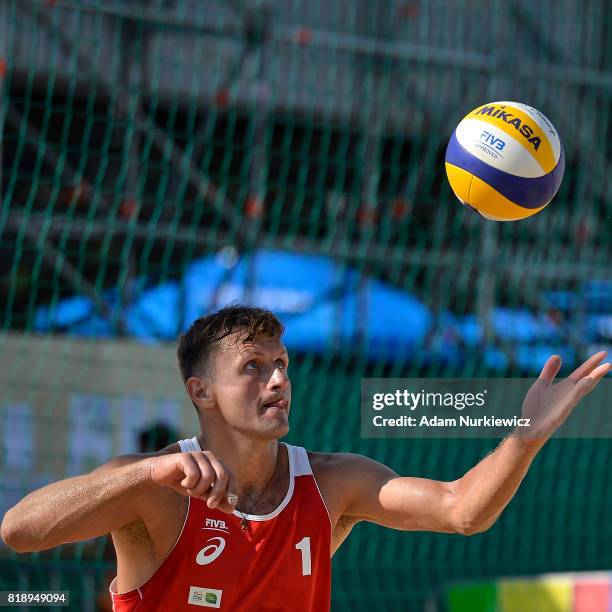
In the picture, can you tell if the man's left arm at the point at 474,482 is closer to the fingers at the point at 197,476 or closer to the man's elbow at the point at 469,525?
the man's elbow at the point at 469,525

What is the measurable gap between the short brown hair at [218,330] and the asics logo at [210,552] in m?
→ 0.50

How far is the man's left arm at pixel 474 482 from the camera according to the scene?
313 centimetres

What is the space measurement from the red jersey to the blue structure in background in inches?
163

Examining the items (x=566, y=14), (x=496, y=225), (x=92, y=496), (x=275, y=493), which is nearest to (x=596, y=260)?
(x=496, y=225)

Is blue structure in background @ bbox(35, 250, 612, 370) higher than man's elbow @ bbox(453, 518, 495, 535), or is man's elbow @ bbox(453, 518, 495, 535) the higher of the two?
blue structure in background @ bbox(35, 250, 612, 370)

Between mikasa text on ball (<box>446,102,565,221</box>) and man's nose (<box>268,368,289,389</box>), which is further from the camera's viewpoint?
mikasa text on ball (<box>446,102,565,221</box>)

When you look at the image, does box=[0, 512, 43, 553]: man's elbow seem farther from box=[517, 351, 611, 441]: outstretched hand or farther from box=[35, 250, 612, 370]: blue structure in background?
box=[35, 250, 612, 370]: blue structure in background

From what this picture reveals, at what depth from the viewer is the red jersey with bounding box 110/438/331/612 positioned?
3.40 meters

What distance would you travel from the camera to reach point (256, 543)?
349cm

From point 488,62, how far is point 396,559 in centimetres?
443

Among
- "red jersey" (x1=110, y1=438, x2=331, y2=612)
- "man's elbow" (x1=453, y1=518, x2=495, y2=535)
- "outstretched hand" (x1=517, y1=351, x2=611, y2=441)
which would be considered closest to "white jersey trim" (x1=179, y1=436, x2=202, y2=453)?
"red jersey" (x1=110, y1=438, x2=331, y2=612)

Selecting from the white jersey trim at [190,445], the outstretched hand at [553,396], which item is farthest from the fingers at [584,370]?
the white jersey trim at [190,445]

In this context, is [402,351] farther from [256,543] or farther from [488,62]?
[256,543]

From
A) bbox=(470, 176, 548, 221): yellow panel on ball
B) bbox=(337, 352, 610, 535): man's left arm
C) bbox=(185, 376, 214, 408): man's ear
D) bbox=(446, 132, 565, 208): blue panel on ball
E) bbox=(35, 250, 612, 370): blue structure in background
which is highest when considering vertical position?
bbox=(35, 250, 612, 370): blue structure in background
